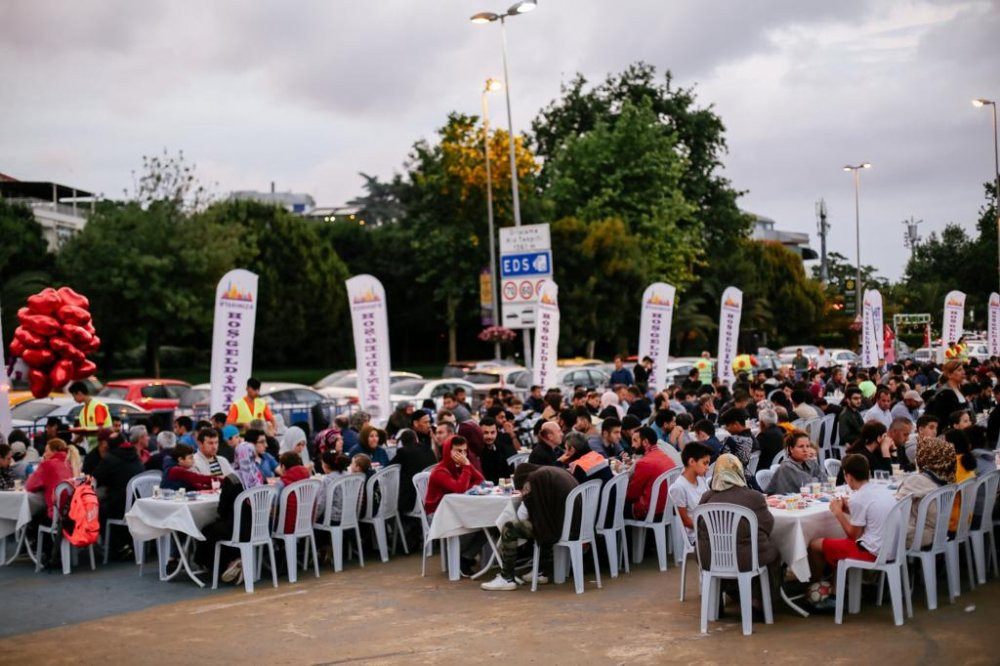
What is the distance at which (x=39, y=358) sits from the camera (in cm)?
1585

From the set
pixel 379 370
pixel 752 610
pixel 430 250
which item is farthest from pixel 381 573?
pixel 430 250

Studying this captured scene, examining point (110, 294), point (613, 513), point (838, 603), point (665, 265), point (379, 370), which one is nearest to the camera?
point (838, 603)

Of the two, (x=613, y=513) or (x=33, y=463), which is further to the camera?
(x=33, y=463)

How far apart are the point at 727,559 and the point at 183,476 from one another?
228 inches

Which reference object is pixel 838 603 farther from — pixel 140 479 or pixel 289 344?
pixel 289 344

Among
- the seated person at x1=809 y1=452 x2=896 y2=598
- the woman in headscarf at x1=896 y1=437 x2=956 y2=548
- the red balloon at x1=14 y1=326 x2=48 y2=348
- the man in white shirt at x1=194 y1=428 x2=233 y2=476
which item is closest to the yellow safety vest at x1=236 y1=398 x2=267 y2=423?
the red balloon at x1=14 y1=326 x2=48 y2=348

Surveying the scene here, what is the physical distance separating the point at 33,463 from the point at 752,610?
957cm

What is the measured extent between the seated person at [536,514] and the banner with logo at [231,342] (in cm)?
794

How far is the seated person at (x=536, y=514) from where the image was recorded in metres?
9.98

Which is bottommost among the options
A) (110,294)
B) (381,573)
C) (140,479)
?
(381,573)

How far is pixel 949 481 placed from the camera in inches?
351

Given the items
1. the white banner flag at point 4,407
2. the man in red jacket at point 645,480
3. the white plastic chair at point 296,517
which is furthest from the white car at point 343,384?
the man in red jacket at point 645,480

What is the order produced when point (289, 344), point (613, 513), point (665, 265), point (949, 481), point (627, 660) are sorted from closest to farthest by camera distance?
point (627, 660) < point (949, 481) < point (613, 513) < point (665, 265) < point (289, 344)

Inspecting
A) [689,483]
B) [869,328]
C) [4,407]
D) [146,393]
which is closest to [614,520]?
[689,483]
